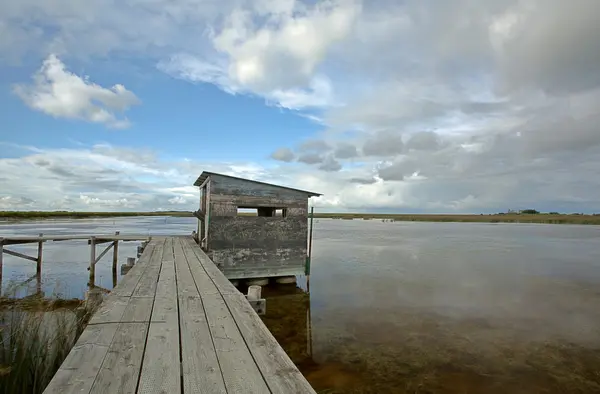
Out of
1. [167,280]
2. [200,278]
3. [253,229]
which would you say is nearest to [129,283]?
[167,280]

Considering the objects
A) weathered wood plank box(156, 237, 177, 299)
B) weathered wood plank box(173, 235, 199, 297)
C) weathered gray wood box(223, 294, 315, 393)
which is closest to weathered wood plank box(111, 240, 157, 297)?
weathered wood plank box(156, 237, 177, 299)

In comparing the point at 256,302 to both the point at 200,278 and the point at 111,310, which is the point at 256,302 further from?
the point at 111,310

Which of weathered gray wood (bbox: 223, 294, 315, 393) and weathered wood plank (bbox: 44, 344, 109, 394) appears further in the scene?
weathered gray wood (bbox: 223, 294, 315, 393)

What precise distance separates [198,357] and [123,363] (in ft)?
1.98

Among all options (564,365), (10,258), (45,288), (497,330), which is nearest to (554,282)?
(497,330)

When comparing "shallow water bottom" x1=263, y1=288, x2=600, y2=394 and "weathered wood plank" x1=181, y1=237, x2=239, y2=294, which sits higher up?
"weathered wood plank" x1=181, y1=237, x2=239, y2=294

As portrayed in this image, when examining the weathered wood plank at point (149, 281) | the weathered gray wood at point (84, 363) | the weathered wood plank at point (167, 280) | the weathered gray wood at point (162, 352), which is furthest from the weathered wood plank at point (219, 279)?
the weathered gray wood at point (84, 363)

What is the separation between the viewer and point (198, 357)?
3.10 metres

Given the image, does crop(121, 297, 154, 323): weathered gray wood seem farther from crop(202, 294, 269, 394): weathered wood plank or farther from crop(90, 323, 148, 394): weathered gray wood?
crop(202, 294, 269, 394): weathered wood plank

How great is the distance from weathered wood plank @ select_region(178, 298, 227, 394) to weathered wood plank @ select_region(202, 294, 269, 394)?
55mm

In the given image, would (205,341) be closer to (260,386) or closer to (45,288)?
(260,386)

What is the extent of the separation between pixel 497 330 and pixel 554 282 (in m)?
9.99

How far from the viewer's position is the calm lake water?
7340mm

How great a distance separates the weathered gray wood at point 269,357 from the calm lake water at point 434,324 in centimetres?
353
